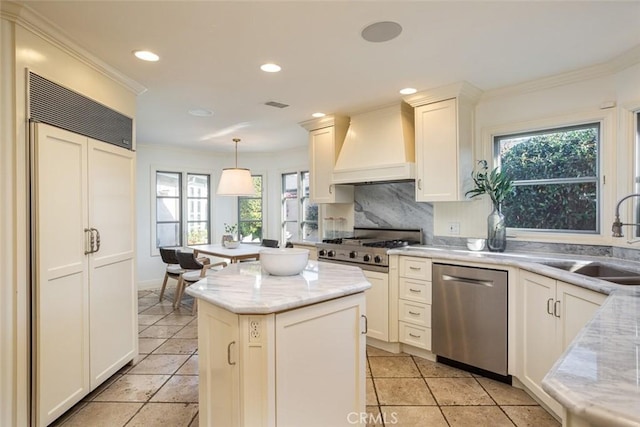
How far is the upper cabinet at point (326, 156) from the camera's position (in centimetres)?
395

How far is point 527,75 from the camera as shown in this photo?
8.96ft

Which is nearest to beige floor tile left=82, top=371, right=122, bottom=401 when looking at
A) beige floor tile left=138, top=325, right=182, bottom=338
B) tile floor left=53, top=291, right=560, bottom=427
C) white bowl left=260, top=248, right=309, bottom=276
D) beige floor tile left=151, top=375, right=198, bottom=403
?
tile floor left=53, top=291, right=560, bottom=427

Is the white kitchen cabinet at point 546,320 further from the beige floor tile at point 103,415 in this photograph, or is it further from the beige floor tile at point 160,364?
the beige floor tile at point 160,364

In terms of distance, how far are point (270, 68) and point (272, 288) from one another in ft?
5.71

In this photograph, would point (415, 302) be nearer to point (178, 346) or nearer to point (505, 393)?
point (505, 393)

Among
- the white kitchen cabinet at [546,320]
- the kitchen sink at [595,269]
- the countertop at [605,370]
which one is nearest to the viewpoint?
the countertop at [605,370]

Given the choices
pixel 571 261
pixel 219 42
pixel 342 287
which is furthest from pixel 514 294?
pixel 219 42

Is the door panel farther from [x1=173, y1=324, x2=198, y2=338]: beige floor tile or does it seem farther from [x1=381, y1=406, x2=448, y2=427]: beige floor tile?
[x1=381, y1=406, x2=448, y2=427]: beige floor tile

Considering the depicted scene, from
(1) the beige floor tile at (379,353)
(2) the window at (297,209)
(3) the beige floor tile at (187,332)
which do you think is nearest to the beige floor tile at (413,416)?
(1) the beige floor tile at (379,353)

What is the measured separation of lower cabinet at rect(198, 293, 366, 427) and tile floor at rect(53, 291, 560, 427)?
0.63m

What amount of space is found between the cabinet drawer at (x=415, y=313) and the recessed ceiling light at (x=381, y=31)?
2.17 meters

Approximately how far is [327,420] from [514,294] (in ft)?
5.55

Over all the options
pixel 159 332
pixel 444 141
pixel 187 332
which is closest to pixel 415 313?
pixel 444 141

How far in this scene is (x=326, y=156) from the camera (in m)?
4.02
